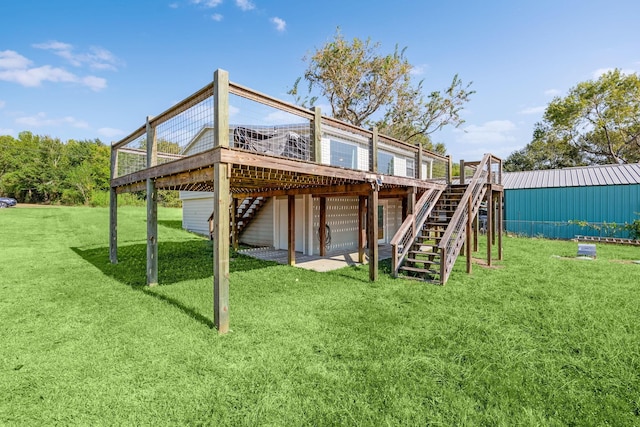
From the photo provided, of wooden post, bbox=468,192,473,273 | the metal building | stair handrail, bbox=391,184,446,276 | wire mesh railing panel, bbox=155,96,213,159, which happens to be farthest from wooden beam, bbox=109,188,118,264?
the metal building

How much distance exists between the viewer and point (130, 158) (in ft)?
27.2

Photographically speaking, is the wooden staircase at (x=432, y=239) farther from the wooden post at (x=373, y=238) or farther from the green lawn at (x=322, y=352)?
the wooden post at (x=373, y=238)

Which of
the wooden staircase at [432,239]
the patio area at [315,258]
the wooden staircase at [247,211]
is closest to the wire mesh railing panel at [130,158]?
the wooden staircase at [247,211]

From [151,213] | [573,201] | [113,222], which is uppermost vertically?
[573,201]

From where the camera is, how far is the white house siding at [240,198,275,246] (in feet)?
39.4

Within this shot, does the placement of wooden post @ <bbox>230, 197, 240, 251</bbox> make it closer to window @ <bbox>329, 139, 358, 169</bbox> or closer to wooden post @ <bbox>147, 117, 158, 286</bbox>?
window @ <bbox>329, 139, 358, 169</bbox>

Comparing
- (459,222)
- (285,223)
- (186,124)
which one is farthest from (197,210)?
(459,222)

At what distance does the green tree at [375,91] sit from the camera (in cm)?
1947

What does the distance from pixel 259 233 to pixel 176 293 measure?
696cm

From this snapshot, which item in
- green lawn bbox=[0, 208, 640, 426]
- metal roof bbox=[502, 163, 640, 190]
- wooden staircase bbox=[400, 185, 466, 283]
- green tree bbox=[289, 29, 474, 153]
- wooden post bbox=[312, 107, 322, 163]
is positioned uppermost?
green tree bbox=[289, 29, 474, 153]

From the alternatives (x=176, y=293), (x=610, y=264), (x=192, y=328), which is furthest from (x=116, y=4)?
(x=610, y=264)

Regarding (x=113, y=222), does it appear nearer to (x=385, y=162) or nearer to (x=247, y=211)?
(x=247, y=211)

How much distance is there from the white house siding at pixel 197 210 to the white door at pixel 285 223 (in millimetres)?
4813

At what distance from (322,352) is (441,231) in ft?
17.3
